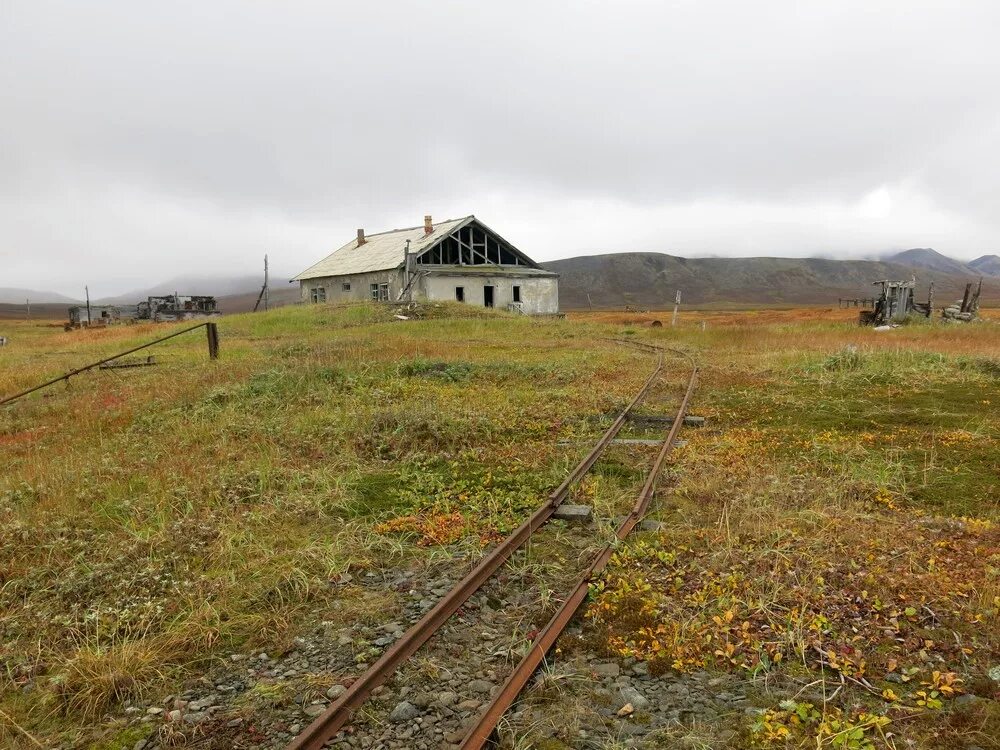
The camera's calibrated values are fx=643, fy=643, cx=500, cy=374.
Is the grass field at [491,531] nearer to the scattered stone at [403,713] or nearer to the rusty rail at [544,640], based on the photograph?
the rusty rail at [544,640]

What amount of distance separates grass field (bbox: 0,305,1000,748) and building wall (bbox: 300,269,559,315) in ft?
92.4

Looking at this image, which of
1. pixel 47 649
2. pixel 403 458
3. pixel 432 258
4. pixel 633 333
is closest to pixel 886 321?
pixel 633 333

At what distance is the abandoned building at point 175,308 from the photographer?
52.6 metres

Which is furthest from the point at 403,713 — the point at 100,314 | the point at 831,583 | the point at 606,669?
the point at 100,314

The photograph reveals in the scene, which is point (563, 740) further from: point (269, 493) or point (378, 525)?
point (269, 493)

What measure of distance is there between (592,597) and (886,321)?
32306mm

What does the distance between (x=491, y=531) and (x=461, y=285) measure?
37.2 m

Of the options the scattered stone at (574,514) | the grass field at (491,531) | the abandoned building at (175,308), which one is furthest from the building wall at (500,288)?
the scattered stone at (574,514)

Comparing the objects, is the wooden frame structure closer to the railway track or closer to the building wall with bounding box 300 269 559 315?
the building wall with bounding box 300 269 559 315

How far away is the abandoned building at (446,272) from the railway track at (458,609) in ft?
112

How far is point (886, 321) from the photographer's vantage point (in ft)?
102

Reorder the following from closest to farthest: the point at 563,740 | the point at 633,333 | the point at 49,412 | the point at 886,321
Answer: the point at 563,740
the point at 49,412
the point at 633,333
the point at 886,321

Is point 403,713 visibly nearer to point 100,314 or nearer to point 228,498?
point 228,498

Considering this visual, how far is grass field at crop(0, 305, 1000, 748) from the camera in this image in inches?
147
